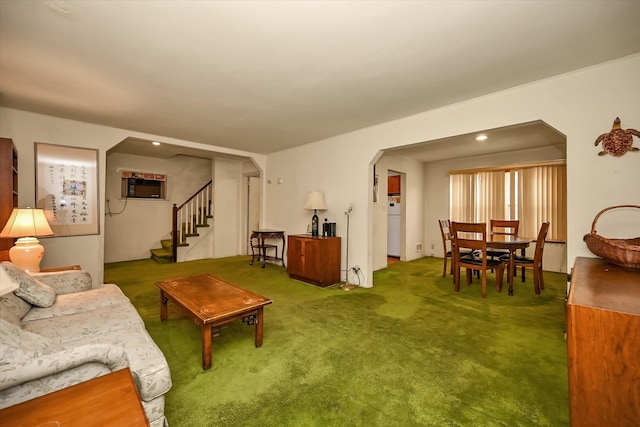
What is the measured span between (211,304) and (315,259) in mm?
2069

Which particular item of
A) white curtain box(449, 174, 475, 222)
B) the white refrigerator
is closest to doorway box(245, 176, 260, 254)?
the white refrigerator

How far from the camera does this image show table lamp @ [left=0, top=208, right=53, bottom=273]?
2541 millimetres

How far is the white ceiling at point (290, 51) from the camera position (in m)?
1.66

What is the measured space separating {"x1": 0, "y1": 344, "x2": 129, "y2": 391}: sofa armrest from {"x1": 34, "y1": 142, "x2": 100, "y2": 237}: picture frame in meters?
3.44

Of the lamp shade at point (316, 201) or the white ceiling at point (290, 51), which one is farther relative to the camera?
the lamp shade at point (316, 201)

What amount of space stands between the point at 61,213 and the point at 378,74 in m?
4.37

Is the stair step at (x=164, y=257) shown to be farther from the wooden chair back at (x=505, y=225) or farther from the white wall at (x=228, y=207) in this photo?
the wooden chair back at (x=505, y=225)

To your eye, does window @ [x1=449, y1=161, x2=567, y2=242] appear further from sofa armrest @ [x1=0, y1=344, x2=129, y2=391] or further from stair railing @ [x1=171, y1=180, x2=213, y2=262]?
sofa armrest @ [x1=0, y1=344, x2=129, y2=391]

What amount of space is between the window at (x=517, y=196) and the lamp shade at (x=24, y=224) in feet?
22.2

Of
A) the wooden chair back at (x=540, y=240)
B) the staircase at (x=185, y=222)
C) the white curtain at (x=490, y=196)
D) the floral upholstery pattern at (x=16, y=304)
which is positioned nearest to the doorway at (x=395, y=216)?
the white curtain at (x=490, y=196)

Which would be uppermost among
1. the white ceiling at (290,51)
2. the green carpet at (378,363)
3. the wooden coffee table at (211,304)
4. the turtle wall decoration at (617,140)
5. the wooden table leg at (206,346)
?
the white ceiling at (290,51)

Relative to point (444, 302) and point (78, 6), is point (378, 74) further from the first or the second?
point (444, 302)

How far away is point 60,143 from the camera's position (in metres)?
3.64

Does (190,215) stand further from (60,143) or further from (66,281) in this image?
(66,281)
